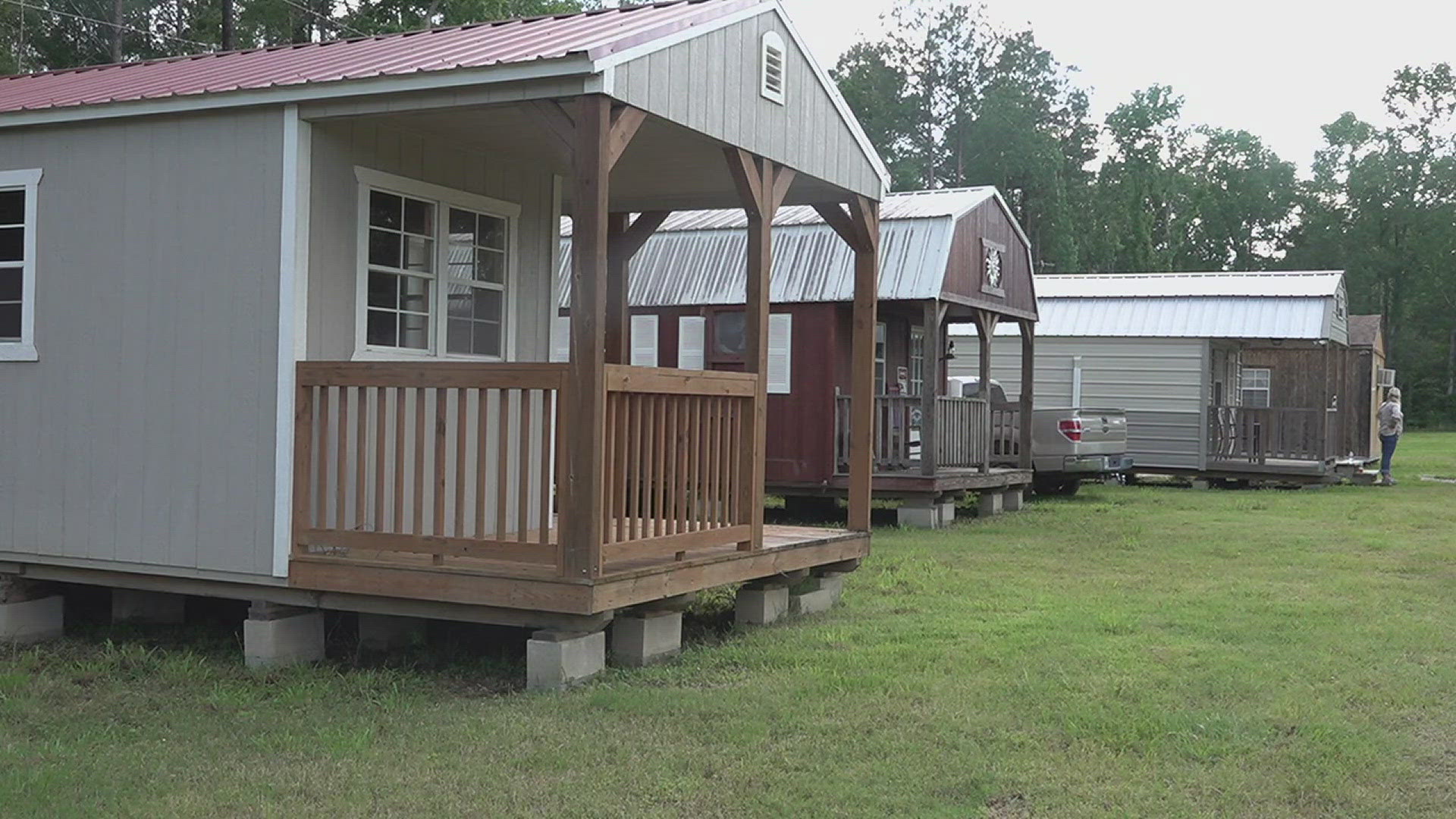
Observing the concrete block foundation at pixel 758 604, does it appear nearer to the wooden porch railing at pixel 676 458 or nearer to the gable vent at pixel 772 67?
the wooden porch railing at pixel 676 458

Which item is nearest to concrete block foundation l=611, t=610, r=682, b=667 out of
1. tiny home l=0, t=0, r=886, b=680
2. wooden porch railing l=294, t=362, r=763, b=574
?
tiny home l=0, t=0, r=886, b=680

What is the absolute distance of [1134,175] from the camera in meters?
55.1

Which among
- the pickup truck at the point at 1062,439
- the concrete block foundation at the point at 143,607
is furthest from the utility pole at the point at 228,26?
the concrete block foundation at the point at 143,607

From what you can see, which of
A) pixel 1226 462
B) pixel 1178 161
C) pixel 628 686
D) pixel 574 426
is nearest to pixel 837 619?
pixel 628 686

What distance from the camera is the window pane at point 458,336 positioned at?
891 centimetres

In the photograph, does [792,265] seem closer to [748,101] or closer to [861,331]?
[861,331]

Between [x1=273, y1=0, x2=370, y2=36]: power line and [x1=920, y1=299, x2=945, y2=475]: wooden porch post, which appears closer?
[x1=920, y1=299, x2=945, y2=475]: wooden porch post

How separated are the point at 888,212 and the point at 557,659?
34.0 ft

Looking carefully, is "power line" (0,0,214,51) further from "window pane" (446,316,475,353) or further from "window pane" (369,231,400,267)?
"window pane" (369,231,400,267)

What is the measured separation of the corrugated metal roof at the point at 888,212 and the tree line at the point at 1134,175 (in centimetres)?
3481

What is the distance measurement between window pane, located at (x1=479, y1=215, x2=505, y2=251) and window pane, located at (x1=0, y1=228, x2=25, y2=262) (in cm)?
266

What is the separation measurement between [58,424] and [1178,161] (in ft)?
192

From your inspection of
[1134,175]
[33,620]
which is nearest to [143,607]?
[33,620]

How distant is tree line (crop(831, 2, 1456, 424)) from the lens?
5300 centimetres
